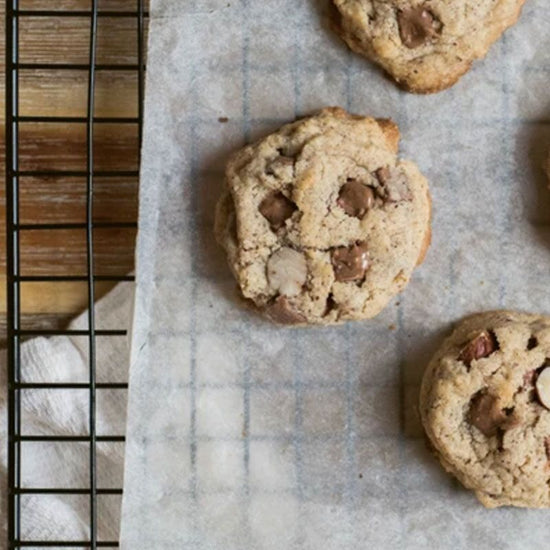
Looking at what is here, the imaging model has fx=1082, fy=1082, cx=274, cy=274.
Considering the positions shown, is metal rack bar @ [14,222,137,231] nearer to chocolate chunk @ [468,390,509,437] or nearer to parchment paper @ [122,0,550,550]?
parchment paper @ [122,0,550,550]

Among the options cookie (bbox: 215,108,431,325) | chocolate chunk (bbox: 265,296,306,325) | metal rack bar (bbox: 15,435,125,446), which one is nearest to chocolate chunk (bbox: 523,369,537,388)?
cookie (bbox: 215,108,431,325)

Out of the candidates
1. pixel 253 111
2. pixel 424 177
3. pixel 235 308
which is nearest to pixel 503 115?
pixel 424 177

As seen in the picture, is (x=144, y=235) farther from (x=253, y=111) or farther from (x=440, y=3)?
(x=440, y=3)

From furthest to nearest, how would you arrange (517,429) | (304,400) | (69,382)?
1. (69,382)
2. (304,400)
3. (517,429)

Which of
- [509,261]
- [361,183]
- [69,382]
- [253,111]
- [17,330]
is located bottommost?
[69,382]

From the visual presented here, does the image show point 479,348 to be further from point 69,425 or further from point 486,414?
point 69,425

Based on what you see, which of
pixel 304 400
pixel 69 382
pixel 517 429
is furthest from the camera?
pixel 69 382

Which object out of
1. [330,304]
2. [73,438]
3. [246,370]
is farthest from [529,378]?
[73,438]
